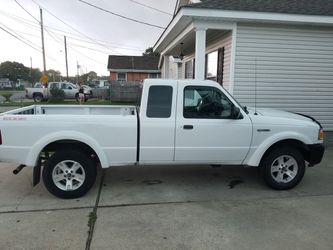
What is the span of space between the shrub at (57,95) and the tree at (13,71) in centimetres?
7533

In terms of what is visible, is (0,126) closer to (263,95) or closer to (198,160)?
(198,160)

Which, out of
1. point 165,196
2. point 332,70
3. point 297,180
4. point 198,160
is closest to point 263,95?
point 332,70

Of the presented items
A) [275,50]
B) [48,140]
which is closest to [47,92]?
[275,50]

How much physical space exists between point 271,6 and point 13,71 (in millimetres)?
96516

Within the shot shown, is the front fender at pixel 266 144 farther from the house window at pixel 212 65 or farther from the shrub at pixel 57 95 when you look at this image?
the shrub at pixel 57 95

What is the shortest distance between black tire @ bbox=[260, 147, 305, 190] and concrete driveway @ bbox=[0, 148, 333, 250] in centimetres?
16

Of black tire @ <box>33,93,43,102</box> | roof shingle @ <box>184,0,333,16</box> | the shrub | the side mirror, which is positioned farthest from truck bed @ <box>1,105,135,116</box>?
A: black tire @ <box>33,93,43,102</box>

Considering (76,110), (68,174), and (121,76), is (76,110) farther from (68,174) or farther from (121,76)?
(121,76)

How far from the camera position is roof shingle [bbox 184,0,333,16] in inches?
312

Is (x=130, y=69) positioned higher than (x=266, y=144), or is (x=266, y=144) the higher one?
(x=130, y=69)

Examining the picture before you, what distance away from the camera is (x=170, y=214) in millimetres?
4016

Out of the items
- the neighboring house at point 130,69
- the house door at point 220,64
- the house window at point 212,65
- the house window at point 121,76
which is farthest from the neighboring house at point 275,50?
the house window at point 121,76

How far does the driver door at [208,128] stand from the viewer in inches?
183

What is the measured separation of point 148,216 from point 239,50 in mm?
6255
